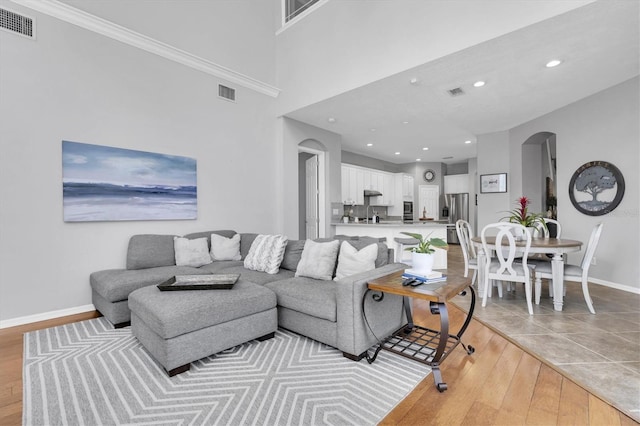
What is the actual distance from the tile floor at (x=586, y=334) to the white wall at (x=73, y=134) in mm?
4069

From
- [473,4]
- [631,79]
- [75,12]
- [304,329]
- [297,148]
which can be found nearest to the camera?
[304,329]

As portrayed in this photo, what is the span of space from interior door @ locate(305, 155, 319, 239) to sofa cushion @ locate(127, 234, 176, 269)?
3.19 metres

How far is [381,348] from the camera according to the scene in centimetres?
229

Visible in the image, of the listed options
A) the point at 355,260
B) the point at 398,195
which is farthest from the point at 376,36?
the point at 398,195

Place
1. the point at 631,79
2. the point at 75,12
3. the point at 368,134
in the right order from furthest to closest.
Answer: the point at 368,134
the point at 631,79
the point at 75,12

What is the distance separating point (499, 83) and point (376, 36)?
1821 millimetres

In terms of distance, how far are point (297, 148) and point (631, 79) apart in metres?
5.08

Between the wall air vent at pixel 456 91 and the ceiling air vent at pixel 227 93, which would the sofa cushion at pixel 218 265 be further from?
the wall air vent at pixel 456 91

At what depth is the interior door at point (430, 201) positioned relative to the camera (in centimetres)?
1020

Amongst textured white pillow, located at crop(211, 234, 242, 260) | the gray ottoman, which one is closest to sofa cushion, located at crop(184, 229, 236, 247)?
textured white pillow, located at crop(211, 234, 242, 260)

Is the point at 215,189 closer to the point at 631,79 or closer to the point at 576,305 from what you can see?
the point at 576,305

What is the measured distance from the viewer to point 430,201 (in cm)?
1023

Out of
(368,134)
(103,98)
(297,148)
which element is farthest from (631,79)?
(103,98)

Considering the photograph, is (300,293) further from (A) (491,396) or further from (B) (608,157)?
(B) (608,157)
